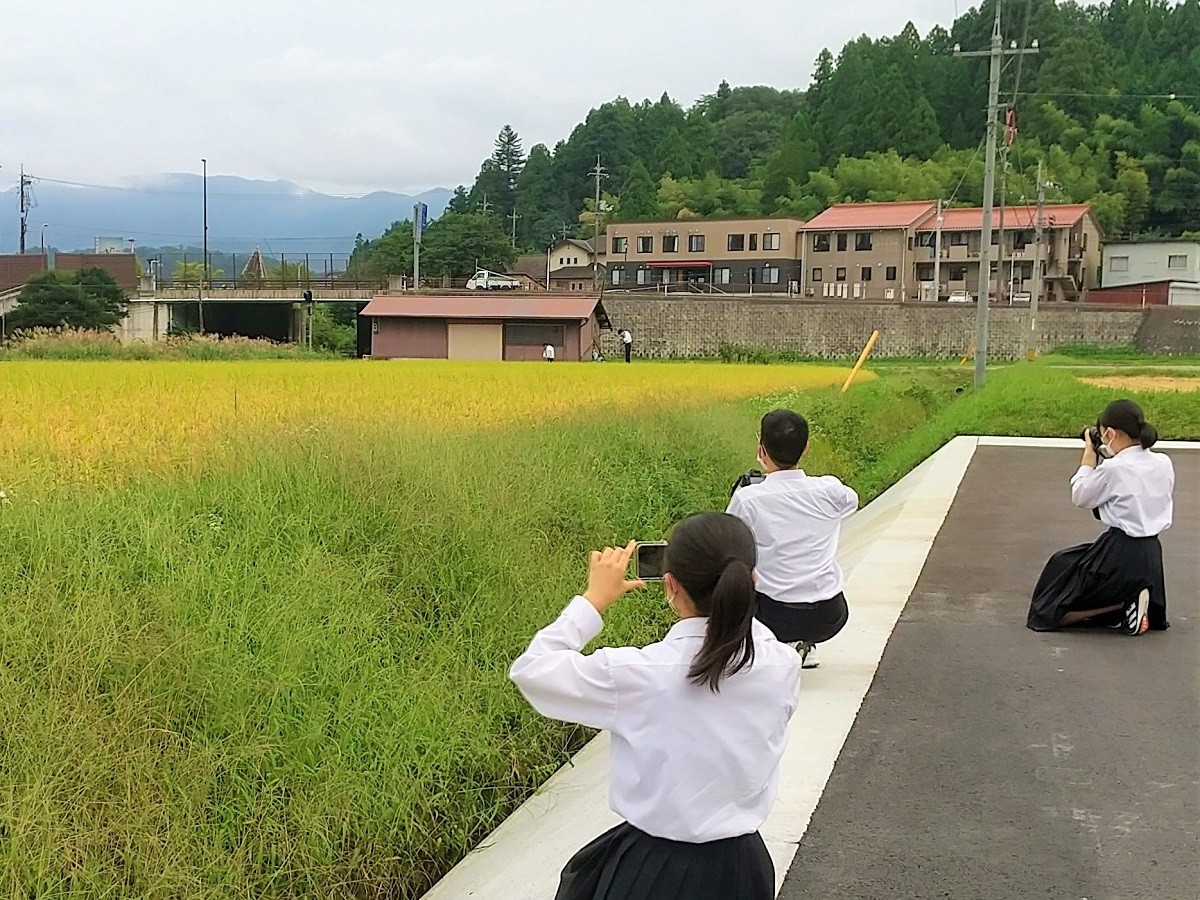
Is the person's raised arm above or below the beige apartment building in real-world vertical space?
below

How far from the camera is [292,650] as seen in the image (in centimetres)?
491

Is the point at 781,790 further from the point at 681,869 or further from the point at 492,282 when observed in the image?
the point at 492,282

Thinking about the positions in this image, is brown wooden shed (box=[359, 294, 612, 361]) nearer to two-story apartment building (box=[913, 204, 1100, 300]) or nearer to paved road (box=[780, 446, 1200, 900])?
two-story apartment building (box=[913, 204, 1100, 300])

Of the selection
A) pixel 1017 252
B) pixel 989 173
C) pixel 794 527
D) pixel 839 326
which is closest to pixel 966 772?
pixel 794 527

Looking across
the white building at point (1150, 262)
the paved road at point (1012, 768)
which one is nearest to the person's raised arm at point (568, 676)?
the paved road at point (1012, 768)

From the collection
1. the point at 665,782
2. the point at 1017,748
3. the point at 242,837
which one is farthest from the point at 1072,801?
the point at 242,837

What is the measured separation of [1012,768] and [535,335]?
39928 mm

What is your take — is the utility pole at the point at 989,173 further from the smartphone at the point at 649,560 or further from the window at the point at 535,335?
the smartphone at the point at 649,560

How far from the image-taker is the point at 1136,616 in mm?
6789

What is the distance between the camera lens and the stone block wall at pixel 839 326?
51.7m

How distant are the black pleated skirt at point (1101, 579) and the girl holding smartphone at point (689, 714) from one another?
4.44m

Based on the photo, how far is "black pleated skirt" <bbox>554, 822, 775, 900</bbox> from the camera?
2791 millimetres

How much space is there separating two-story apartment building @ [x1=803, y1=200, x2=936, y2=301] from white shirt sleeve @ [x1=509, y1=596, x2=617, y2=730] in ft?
201

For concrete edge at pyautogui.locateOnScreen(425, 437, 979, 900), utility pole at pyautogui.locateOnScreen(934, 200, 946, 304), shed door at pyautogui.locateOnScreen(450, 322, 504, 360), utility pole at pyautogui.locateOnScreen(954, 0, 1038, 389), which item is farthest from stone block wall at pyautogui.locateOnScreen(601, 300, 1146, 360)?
concrete edge at pyautogui.locateOnScreen(425, 437, 979, 900)
